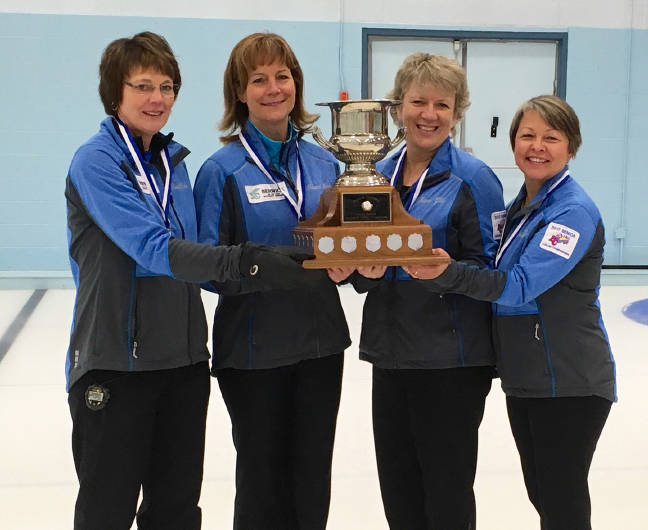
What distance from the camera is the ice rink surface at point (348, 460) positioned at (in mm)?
2998

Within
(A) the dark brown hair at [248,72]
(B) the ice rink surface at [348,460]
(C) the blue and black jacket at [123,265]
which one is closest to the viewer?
(C) the blue and black jacket at [123,265]

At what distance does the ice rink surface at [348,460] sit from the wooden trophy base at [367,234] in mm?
1425

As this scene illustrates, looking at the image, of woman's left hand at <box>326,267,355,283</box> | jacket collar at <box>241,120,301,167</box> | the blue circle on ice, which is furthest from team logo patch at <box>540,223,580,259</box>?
the blue circle on ice

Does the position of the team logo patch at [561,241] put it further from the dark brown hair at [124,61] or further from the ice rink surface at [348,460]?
the ice rink surface at [348,460]

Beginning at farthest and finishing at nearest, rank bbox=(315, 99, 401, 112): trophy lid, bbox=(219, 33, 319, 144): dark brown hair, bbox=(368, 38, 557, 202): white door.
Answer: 1. bbox=(368, 38, 557, 202): white door
2. bbox=(219, 33, 319, 144): dark brown hair
3. bbox=(315, 99, 401, 112): trophy lid

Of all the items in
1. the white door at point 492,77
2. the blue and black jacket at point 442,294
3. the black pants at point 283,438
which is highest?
the white door at point 492,77

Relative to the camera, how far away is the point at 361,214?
192 cm

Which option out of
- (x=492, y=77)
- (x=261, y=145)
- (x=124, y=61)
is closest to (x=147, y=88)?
(x=124, y=61)

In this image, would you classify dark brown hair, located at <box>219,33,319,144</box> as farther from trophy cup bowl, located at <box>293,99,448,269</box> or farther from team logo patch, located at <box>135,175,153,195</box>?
team logo patch, located at <box>135,175,153,195</box>

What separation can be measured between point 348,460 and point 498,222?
1.67 meters

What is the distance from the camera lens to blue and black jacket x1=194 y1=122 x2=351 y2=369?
6.98 ft

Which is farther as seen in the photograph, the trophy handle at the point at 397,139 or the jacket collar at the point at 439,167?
the jacket collar at the point at 439,167

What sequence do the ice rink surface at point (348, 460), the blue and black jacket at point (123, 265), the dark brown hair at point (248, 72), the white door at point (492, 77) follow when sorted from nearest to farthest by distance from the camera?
the blue and black jacket at point (123, 265) < the dark brown hair at point (248, 72) < the ice rink surface at point (348, 460) < the white door at point (492, 77)

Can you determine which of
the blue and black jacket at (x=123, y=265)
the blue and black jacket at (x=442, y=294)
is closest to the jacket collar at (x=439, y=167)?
the blue and black jacket at (x=442, y=294)
